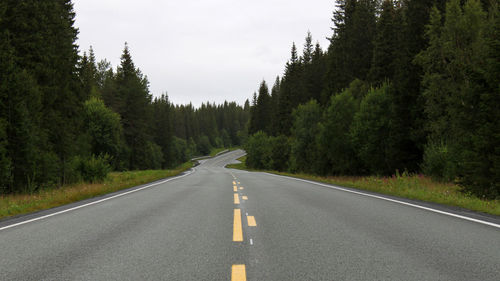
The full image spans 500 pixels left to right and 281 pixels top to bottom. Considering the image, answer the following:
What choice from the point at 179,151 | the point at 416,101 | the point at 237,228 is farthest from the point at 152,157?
the point at 237,228

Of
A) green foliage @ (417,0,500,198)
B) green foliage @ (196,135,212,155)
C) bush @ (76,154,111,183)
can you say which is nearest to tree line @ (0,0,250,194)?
bush @ (76,154,111,183)

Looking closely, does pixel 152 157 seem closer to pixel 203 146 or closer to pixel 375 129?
pixel 375 129

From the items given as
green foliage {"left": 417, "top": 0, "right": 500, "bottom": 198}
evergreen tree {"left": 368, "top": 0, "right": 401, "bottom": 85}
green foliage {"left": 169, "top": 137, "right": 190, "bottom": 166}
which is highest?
evergreen tree {"left": 368, "top": 0, "right": 401, "bottom": 85}

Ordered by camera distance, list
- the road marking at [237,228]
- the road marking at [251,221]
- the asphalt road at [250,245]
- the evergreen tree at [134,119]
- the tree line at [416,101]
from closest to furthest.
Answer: the asphalt road at [250,245], the road marking at [237,228], the road marking at [251,221], the tree line at [416,101], the evergreen tree at [134,119]

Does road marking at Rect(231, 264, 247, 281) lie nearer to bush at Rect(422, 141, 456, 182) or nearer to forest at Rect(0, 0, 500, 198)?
forest at Rect(0, 0, 500, 198)

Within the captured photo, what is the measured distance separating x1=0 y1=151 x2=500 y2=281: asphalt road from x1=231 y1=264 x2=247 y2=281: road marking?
0.04 ft

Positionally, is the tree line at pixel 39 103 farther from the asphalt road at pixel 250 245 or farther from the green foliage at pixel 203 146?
the green foliage at pixel 203 146

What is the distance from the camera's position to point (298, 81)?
77250mm

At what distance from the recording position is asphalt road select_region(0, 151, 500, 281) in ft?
12.6

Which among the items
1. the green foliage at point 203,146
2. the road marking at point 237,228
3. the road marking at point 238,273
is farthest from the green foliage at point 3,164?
the green foliage at point 203,146

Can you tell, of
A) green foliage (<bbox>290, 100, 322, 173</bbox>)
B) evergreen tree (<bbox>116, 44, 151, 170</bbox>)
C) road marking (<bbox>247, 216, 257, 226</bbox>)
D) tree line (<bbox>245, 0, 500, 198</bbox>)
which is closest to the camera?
road marking (<bbox>247, 216, 257, 226</bbox>)

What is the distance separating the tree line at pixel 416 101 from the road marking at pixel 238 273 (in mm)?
10637

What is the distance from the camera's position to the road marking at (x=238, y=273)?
3615 millimetres

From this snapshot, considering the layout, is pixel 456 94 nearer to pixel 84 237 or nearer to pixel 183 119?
pixel 84 237
